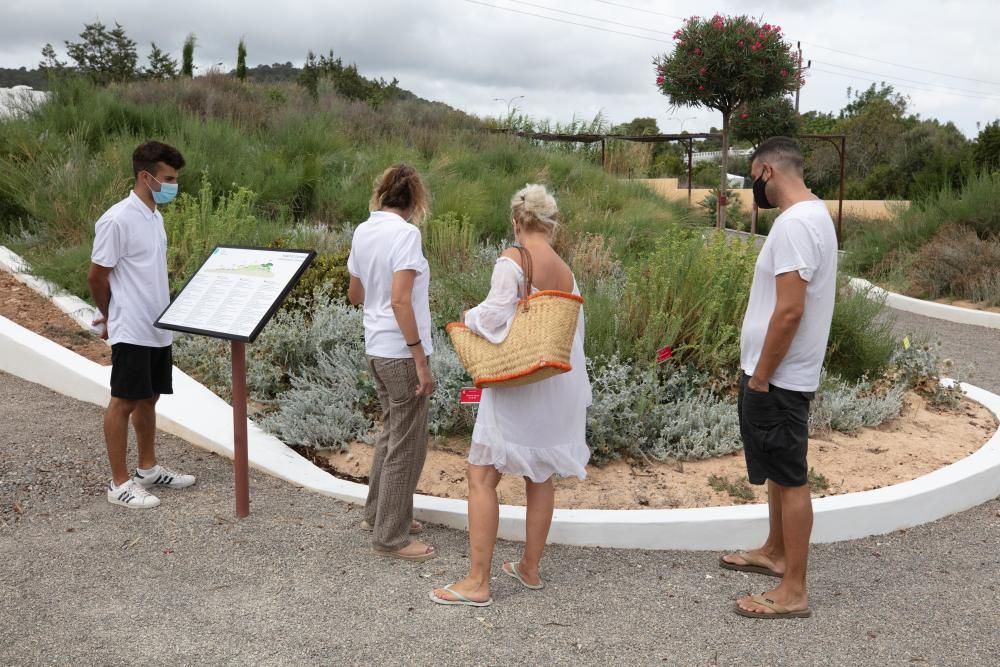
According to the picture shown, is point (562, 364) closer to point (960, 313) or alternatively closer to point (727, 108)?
point (960, 313)

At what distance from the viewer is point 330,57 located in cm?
3556

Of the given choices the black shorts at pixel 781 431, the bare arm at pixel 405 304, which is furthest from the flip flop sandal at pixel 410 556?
the black shorts at pixel 781 431

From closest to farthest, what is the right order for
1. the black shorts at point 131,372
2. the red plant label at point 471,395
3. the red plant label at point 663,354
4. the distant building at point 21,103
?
the red plant label at point 471,395 → the black shorts at point 131,372 → the red plant label at point 663,354 → the distant building at point 21,103

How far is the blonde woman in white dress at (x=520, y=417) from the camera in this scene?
3.54 m

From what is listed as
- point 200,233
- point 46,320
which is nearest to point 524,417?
point 46,320

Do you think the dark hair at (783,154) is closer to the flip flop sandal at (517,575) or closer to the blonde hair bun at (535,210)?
the blonde hair bun at (535,210)

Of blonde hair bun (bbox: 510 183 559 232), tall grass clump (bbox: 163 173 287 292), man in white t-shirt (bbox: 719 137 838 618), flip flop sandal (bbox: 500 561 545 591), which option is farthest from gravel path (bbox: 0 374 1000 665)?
tall grass clump (bbox: 163 173 287 292)

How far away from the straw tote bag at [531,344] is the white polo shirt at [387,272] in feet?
1.66

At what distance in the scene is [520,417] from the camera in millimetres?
3613

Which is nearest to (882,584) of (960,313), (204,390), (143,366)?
(143,366)

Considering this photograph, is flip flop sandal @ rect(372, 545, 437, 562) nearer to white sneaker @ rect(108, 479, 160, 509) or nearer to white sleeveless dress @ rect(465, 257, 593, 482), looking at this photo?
white sleeveless dress @ rect(465, 257, 593, 482)

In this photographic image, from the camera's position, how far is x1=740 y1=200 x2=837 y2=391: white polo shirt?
3.41 meters

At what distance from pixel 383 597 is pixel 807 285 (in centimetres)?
208

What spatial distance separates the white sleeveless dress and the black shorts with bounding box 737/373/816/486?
71 centimetres
